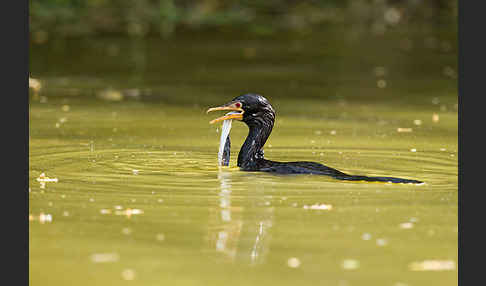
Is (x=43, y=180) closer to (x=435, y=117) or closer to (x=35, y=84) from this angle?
(x=435, y=117)

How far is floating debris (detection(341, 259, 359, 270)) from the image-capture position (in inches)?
266

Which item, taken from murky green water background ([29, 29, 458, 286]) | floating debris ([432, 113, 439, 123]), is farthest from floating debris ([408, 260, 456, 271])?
floating debris ([432, 113, 439, 123])

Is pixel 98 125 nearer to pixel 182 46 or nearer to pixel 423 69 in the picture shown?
pixel 423 69

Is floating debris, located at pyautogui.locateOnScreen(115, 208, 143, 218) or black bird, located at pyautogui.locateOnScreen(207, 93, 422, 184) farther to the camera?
black bird, located at pyautogui.locateOnScreen(207, 93, 422, 184)

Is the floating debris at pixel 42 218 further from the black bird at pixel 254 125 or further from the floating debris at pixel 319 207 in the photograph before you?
the black bird at pixel 254 125

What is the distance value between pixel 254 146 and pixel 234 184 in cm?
85

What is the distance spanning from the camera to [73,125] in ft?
44.3

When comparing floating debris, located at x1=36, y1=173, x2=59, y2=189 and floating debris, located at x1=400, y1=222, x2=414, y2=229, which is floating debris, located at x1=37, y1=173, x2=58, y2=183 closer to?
floating debris, located at x1=36, y1=173, x2=59, y2=189

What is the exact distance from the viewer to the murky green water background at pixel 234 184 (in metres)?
6.87

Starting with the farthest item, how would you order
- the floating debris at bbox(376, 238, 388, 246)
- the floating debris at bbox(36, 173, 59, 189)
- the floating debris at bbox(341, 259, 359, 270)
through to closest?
1. the floating debris at bbox(36, 173, 59, 189)
2. the floating debris at bbox(376, 238, 388, 246)
3. the floating debris at bbox(341, 259, 359, 270)

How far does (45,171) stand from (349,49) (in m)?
15.1

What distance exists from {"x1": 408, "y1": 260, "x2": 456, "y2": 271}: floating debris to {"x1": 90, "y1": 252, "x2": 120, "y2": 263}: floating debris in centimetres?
185

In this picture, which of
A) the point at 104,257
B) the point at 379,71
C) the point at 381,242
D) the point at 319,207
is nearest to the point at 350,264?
the point at 381,242

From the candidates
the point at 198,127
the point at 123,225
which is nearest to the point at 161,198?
the point at 123,225
